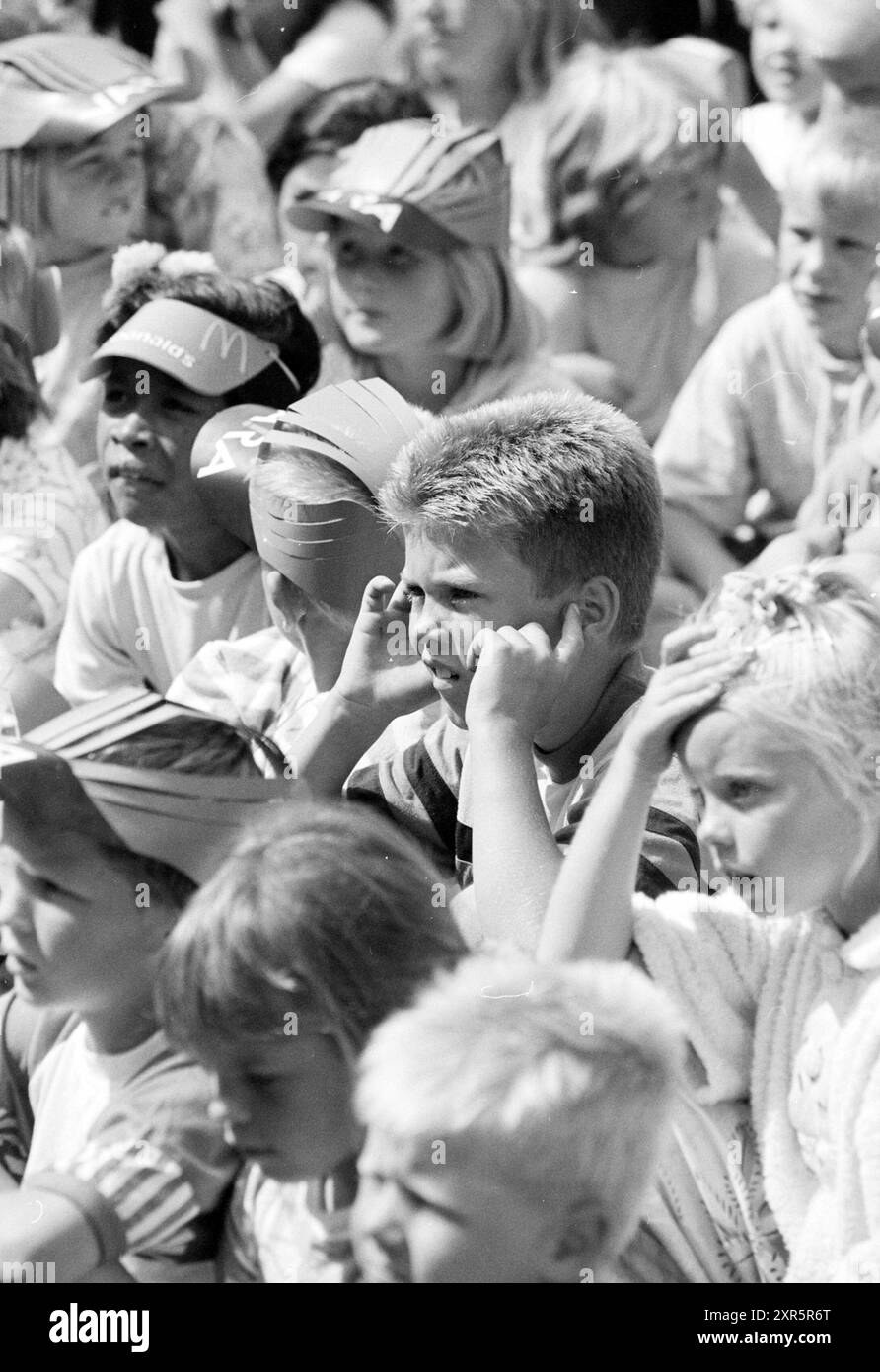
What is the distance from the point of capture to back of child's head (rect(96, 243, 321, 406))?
10.7 ft

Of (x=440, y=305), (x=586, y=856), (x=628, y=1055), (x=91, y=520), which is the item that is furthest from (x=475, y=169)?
(x=628, y=1055)

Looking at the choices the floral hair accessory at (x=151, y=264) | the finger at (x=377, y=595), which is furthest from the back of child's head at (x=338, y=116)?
the finger at (x=377, y=595)

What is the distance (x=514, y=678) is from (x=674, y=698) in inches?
9.9

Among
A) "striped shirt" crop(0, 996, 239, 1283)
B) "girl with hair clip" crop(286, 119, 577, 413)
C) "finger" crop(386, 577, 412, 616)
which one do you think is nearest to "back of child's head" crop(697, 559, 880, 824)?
"finger" crop(386, 577, 412, 616)

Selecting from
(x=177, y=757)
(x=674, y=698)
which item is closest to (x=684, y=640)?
(x=674, y=698)

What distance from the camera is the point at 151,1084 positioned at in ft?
6.59

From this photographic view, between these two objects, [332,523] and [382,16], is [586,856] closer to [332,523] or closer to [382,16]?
[332,523]

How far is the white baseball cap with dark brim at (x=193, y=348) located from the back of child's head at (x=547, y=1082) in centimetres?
166

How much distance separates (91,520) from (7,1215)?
194cm

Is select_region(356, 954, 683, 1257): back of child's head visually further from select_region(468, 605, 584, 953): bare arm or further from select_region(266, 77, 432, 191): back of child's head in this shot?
select_region(266, 77, 432, 191): back of child's head

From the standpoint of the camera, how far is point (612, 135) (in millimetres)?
4367

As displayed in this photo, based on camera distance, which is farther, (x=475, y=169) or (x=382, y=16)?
(x=382, y=16)

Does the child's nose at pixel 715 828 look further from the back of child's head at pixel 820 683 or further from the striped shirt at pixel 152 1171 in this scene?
the striped shirt at pixel 152 1171

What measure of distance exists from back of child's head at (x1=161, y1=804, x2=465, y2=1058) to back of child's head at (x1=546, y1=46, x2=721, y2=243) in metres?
2.77
